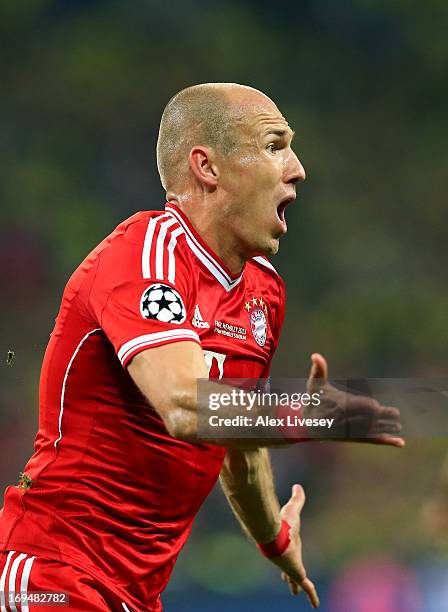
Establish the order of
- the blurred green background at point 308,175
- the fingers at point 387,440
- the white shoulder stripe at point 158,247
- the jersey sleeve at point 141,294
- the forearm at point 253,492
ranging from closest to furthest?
the fingers at point 387,440 < the jersey sleeve at point 141,294 < the white shoulder stripe at point 158,247 < the forearm at point 253,492 < the blurred green background at point 308,175

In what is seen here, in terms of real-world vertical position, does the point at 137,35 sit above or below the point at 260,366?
above

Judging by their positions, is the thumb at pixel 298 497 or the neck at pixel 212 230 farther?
the thumb at pixel 298 497

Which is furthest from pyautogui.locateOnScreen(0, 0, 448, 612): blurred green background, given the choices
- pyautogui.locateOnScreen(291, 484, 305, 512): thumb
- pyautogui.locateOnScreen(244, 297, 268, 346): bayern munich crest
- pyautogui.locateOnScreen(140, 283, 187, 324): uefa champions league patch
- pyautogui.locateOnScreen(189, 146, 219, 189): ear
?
pyautogui.locateOnScreen(140, 283, 187, 324): uefa champions league patch

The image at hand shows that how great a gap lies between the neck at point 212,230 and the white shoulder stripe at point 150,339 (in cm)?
63

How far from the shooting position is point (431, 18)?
7.05 m

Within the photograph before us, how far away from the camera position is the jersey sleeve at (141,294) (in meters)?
1.90

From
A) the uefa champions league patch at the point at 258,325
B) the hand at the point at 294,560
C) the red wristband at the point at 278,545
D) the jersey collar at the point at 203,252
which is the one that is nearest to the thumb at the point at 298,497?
the hand at the point at 294,560

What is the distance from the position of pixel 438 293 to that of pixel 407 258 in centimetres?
32

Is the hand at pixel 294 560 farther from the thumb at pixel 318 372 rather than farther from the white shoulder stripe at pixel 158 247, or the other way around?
the thumb at pixel 318 372

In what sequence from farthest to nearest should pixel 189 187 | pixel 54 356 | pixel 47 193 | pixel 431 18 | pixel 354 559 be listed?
pixel 431 18 → pixel 47 193 → pixel 354 559 → pixel 189 187 → pixel 54 356

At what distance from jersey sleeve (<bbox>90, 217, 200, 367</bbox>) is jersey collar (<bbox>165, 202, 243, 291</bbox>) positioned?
7.8 inches

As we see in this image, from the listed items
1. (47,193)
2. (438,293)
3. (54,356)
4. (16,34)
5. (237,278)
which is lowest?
(54,356)

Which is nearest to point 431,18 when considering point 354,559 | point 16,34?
point 16,34

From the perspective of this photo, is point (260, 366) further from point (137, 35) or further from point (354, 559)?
point (137, 35)
